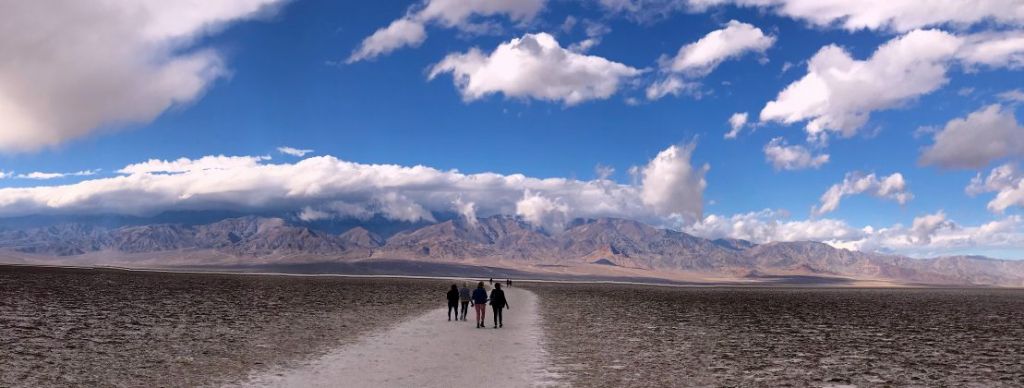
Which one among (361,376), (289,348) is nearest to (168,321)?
(289,348)

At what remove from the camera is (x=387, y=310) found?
43875 mm

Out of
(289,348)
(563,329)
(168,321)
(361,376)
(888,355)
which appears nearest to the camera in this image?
(361,376)

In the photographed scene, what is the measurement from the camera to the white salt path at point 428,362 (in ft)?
54.2

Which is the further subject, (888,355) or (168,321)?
(168,321)

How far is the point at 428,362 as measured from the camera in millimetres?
19531

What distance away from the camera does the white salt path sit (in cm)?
1652

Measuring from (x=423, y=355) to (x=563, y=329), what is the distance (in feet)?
41.3

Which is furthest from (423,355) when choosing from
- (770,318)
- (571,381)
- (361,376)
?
(770,318)

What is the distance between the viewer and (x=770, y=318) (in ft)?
148

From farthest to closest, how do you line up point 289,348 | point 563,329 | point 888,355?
1. point 563,329
2. point 888,355
3. point 289,348

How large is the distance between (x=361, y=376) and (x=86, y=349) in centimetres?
983

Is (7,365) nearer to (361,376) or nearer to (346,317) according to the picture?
(361,376)

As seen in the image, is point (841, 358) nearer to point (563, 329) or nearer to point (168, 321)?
point (563, 329)

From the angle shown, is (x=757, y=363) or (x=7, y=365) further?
A: (x=757, y=363)
